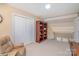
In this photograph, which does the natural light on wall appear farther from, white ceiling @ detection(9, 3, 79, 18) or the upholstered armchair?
the upholstered armchair

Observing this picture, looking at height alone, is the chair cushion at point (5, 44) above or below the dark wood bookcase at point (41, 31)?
below

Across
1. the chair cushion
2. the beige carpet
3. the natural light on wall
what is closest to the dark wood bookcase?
the beige carpet

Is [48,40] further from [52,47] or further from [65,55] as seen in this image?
[65,55]

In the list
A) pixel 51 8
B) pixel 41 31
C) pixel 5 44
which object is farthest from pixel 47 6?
pixel 5 44

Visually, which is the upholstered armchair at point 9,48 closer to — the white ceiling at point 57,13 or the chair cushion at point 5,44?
the chair cushion at point 5,44

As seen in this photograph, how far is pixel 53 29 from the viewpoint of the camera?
67.9 inches

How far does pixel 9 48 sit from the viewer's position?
162 cm

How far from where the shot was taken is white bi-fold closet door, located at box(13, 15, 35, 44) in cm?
166

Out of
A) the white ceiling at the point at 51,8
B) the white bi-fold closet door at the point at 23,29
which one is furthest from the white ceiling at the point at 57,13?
the white bi-fold closet door at the point at 23,29

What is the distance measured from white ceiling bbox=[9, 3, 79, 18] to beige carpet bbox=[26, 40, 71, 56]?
0.43 m

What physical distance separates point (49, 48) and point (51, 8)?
0.59m

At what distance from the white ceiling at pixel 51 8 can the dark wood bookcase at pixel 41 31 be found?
0.41ft

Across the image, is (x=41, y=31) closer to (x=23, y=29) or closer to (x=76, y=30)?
(x=23, y=29)

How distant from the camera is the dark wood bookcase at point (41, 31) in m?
1.74
